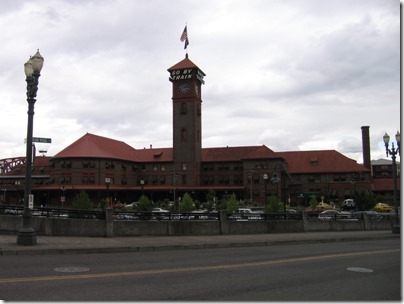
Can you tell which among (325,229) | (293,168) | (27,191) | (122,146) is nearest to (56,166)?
(122,146)

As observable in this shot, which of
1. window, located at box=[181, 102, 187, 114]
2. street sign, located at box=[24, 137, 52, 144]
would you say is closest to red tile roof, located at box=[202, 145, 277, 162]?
window, located at box=[181, 102, 187, 114]

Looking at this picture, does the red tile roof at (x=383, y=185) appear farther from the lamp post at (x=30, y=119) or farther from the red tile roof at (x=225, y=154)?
the lamp post at (x=30, y=119)

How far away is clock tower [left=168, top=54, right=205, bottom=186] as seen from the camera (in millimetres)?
99250

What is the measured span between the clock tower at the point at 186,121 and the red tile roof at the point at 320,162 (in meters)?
26.0

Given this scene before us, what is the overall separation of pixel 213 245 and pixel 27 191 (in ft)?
24.9

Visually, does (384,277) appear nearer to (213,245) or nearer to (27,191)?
(213,245)

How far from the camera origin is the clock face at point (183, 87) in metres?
100

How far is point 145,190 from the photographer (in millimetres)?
102750

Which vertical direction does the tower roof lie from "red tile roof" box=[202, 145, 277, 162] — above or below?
above

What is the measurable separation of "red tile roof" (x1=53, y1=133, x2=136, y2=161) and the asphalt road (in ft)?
280

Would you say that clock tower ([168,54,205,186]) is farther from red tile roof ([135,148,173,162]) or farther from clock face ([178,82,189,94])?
red tile roof ([135,148,173,162])

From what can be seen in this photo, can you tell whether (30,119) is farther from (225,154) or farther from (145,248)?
(225,154)

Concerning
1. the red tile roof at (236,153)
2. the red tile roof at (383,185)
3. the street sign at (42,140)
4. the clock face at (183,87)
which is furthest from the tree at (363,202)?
the street sign at (42,140)

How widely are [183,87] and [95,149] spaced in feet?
80.4
